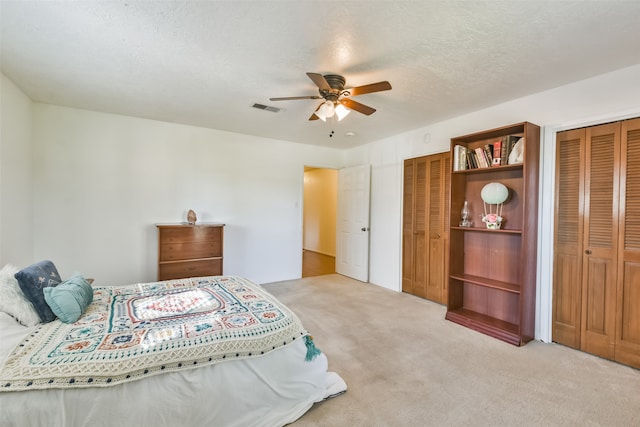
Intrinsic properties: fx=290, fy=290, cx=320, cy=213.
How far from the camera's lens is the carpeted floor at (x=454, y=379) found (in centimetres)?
179

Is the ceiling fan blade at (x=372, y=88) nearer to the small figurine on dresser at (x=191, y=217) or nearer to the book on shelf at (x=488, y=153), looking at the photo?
the book on shelf at (x=488, y=153)

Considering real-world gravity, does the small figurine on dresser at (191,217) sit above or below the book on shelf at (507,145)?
below

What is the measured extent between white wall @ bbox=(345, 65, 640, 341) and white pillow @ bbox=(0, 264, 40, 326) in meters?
4.05

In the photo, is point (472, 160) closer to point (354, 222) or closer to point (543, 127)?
point (543, 127)

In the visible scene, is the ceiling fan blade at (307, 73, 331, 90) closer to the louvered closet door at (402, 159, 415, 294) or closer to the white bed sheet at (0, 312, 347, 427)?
the white bed sheet at (0, 312, 347, 427)

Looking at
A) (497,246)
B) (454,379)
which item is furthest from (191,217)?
(497,246)

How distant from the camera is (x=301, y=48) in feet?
7.04

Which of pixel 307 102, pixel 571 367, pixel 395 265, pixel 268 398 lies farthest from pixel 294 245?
pixel 571 367

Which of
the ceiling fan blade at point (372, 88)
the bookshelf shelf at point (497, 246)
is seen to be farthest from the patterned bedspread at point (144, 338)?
the bookshelf shelf at point (497, 246)

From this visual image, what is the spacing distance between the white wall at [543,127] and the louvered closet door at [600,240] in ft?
0.69

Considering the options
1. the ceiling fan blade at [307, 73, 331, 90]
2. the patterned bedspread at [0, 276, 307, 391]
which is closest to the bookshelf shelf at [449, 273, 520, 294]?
the patterned bedspread at [0, 276, 307, 391]

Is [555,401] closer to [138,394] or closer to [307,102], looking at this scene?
[138,394]

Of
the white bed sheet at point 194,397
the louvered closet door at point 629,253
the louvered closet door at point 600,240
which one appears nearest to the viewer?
the white bed sheet at point 194,397

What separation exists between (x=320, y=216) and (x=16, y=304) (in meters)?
6.70
